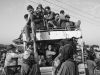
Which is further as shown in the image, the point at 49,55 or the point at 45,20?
the point at 45,20

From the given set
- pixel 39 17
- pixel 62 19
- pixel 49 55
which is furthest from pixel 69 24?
pixel 49 55

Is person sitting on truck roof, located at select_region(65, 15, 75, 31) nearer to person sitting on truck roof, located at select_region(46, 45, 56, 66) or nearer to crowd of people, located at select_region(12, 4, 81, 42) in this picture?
crowd of people, located at select_region(12, 4, 81, 42)

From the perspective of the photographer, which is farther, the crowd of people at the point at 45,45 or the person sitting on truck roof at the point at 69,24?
the person sitting on truck roof at the point at 69,24

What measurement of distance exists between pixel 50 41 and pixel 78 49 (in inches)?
59.7

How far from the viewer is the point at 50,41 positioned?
11.3 meters

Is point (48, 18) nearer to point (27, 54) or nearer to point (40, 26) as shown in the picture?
point (40, 26)

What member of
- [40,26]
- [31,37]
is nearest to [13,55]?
[31,37]

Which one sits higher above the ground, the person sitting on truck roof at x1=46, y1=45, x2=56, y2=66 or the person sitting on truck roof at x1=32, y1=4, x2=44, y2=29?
the person sitting on truck roof at x1=32, y1=4, x2=44, y2=29

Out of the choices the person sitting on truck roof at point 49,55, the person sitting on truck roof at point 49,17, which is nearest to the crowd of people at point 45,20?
the person sitting on truck roof at point 49,17

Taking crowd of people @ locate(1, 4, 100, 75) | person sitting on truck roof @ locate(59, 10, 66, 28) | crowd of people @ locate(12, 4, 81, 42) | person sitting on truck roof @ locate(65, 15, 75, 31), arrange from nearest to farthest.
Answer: crowd of people @ locate(1, 4, 100, 75) < crowd of people @ locate(12, 4, 81, 42) < person sitting on truck roof @ locate(65, 15, 75, 31) < person sitting on truck roof @ locate(59, 10, 66, 28)

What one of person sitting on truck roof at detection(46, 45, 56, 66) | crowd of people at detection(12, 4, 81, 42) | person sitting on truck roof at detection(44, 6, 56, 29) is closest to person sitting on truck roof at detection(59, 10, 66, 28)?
crowd of people at detection(12, 4, 81, 42)

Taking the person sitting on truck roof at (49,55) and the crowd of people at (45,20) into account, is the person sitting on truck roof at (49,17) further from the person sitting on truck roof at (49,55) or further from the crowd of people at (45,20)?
the person sitting on truck roof at (49,55)

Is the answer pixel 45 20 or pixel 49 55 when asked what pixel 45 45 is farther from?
→ pixel 45 20

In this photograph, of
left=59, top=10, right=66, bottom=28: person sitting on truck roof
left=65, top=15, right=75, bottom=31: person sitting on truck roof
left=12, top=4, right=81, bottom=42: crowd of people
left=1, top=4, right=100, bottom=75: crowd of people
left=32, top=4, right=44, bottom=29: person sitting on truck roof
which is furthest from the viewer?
left=59, top=10, right=66, bottom=28: person sitting on truck roof
